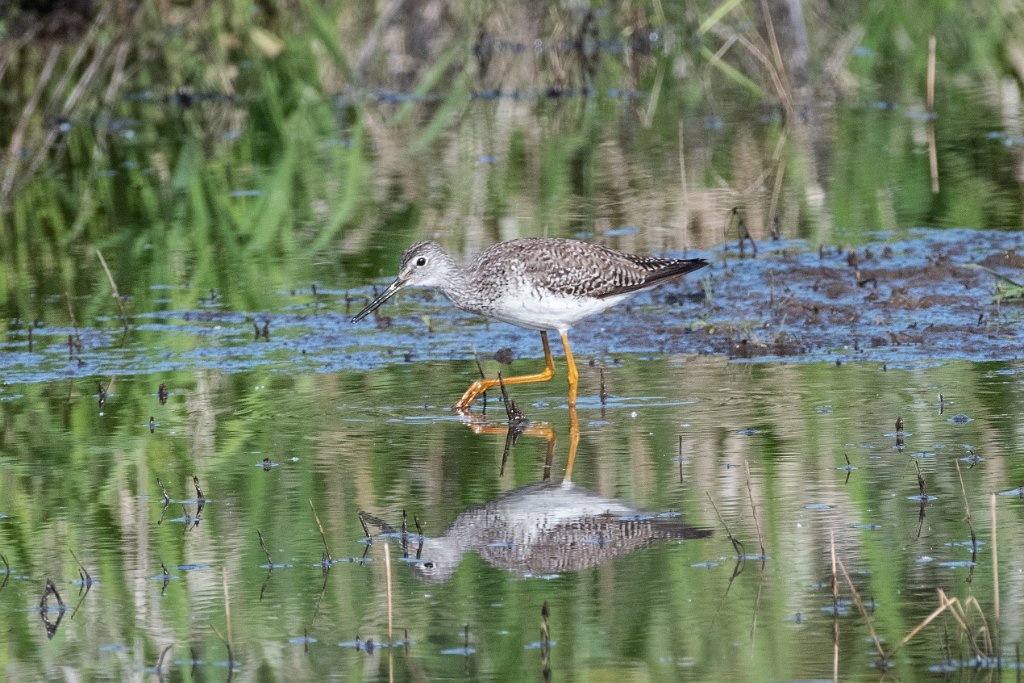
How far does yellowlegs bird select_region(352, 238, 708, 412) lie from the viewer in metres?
8.60

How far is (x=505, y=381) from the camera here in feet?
28.1

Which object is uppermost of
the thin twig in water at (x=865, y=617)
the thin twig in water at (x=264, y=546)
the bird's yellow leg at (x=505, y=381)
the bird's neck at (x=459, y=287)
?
the bird's neck at (x=459, y=287)

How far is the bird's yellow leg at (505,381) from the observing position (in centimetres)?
831

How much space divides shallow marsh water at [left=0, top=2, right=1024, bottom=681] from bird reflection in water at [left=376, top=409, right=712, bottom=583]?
1.0 inches

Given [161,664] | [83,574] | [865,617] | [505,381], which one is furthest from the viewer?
[505,381]

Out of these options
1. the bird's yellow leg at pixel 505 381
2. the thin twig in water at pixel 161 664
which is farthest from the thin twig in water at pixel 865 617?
the bird's yellow leg at pixel 505 381

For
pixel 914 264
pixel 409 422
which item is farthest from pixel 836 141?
pixel 409 422

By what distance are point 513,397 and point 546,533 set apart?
2492 mm

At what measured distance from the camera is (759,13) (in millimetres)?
19734

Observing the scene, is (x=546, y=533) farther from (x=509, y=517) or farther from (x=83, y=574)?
(x=83, y=574)

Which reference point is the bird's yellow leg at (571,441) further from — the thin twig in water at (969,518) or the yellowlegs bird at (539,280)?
the thin twig in water at (969,518)

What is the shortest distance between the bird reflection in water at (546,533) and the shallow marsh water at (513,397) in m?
0.03

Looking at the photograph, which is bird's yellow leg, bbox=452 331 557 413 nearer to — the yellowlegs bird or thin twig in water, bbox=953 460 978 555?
the yellowlegs bird

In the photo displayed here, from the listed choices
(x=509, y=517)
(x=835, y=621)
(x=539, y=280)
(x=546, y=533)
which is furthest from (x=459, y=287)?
(x=835, y=621)
